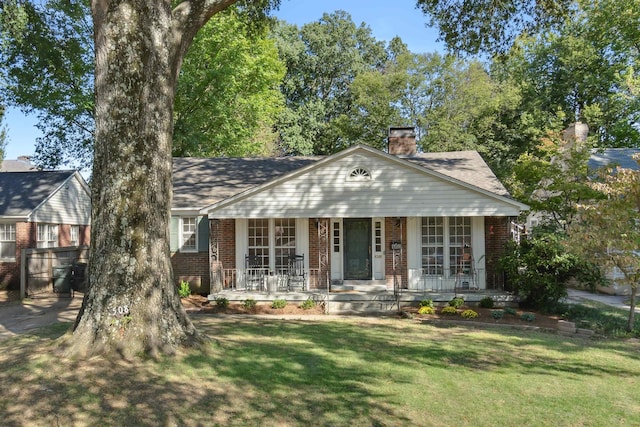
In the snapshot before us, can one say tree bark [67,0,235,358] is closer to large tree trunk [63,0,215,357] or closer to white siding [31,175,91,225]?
large tree trunk [63,0,215,357]

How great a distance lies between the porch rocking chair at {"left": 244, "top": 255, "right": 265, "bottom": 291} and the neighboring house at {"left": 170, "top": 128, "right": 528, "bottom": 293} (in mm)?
47

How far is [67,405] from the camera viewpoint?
4883 millimetres

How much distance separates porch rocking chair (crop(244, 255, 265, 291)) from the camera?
1502 cm

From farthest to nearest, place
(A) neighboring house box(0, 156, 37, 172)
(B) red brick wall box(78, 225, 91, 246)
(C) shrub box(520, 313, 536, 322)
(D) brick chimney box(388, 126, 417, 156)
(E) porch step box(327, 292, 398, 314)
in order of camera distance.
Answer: (A) neighboring house box(0, 156, 37, 172), (B) red brick wall box(78, 225, 91, 246), (D) brick chimney box(388, 126, 417, 156), (E) porch step box(327, 292, 398, 314), (C) shrub box(520, 313, 536, 322)

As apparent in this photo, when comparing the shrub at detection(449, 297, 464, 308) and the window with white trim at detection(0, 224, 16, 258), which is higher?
the window with white trim at detection(0, 224, 16, 258)

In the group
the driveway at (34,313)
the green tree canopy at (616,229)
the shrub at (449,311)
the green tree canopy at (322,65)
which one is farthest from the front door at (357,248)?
the green tree canopy at (322,65)

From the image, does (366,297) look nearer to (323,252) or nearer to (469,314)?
(323,252)

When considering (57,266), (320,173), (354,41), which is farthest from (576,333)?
(354,41)

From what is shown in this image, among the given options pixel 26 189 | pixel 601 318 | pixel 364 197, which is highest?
pixel 26 189

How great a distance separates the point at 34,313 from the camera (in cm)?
1243

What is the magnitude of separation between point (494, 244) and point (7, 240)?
712 inches

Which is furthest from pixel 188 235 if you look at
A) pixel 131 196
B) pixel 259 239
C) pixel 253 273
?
pixel 131 196

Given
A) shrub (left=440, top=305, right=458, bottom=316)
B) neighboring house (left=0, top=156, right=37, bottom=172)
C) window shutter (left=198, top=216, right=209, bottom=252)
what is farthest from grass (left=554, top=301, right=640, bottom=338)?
neighboring house (left=0, top=156, right=37, bottom=172)

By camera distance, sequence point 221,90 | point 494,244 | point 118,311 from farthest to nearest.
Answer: point 221,90 < point 494,244 < point 118,311
